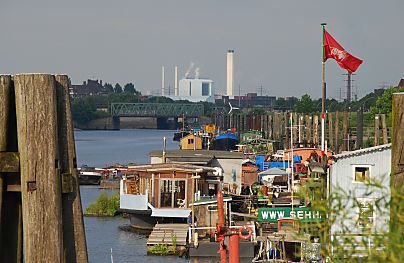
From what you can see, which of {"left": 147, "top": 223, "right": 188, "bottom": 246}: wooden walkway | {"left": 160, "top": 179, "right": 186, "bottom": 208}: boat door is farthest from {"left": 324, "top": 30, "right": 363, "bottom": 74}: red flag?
{"left": 160, "top": 179, "right": 186, "bottom": 208}: boat door

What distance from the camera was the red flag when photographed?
34844 millimetres

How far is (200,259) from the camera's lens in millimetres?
35625

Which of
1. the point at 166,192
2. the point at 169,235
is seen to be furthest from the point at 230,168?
the point at 169,235

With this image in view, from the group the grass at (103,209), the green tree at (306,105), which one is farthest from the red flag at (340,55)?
the green tree at (306,105)

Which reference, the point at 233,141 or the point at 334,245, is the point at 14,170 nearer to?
the point at 334,245

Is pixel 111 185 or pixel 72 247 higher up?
pixel 72 247

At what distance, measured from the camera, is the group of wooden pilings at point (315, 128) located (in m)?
55.1

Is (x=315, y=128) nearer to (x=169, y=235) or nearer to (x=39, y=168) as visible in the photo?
(x=169, y=235)

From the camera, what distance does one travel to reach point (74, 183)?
7.73 meters

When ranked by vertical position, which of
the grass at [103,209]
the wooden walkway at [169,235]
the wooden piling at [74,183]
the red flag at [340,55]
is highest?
the red flag at [340,55]

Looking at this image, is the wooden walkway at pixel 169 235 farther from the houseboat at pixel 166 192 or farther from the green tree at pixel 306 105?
the green tree at pixel 306 105

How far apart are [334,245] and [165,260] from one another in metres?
30.7

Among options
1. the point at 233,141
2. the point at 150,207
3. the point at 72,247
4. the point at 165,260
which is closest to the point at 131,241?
the point at 150,207

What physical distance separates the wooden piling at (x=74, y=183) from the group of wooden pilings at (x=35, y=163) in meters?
0.02
